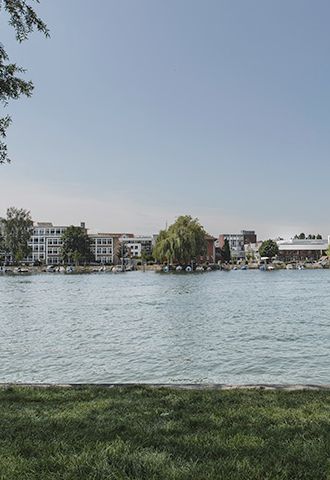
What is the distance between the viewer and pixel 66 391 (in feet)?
27.7

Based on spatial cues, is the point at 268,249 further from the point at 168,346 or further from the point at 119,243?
the point at 168,346

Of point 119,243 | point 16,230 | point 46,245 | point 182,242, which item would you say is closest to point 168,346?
point 182,242

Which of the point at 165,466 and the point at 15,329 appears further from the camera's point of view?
the point at 15,329

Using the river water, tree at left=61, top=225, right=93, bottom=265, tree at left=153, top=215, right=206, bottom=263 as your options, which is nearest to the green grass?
the river water

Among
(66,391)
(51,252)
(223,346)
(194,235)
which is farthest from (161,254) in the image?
(66,391)

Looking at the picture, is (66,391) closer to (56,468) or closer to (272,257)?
(56,468)

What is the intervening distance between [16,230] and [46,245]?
33489 mm

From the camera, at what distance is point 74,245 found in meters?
155

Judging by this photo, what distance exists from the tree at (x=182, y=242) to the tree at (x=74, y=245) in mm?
50534

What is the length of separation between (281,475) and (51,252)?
175278 millimetres

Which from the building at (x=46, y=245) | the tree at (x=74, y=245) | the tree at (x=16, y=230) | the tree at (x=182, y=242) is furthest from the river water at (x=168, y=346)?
the building at (x=46, y=245)

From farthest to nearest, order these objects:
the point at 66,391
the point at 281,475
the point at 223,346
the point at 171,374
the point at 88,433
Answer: the point at 223,346, the point at 171,374, the point at 66,391, the point at 88,433, the point at 281,475

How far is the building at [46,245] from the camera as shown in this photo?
17425 cm

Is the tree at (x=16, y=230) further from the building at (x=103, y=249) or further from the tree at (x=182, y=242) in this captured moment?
the tree at (x=182, y=242)
